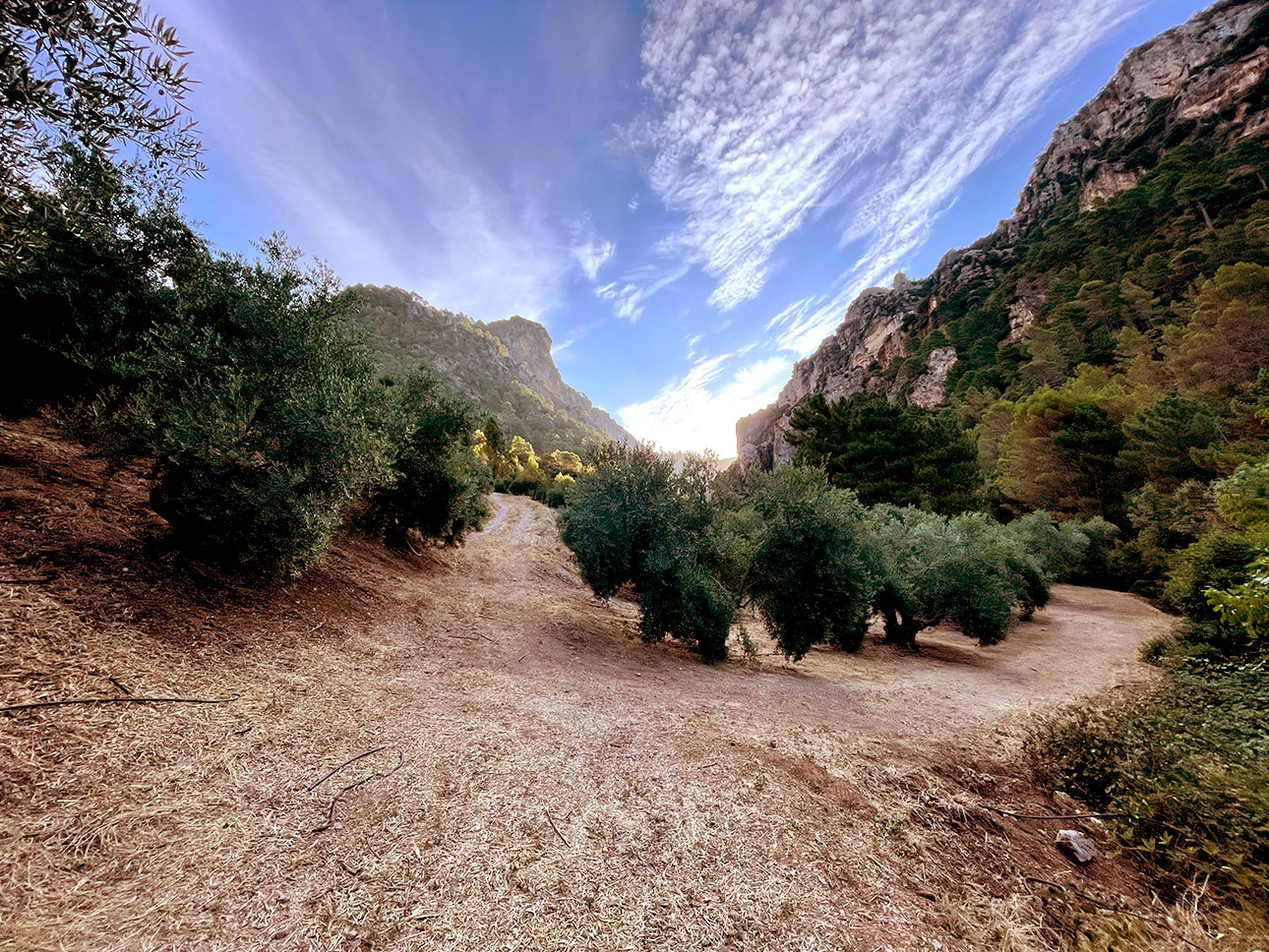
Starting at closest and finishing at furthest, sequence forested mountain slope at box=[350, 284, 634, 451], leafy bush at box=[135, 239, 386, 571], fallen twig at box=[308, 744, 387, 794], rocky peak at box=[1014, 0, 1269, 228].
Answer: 1. fallen twig at box=[308, 744, 387, 794]
2. leafy bush at box=[135, 239, 386, 571]
3. rocky peak at box=[1014, 0, 1269, 228]
4. forested mountain slope at box=[350, 284, 634, 451]

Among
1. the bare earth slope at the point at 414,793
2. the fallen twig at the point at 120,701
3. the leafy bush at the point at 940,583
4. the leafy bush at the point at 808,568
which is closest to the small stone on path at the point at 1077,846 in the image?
the bare earth slope at the point at 414,793

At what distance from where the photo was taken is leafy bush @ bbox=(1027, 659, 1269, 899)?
3549mm

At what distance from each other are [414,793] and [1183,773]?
26.1ft

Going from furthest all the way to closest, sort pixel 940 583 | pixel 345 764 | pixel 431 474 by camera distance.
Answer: pixel 940 583 < pixel 431 474 < pixel 345 764

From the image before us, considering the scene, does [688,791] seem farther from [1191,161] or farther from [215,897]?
[1191,161]

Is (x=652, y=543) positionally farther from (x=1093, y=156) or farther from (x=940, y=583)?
(x=1093, y=156)

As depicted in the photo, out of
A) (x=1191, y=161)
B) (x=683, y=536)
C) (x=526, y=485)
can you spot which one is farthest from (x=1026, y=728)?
(x=1191, y=161)

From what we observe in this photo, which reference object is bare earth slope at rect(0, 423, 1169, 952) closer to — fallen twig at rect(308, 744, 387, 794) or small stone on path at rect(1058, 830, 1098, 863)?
fallen twig at rect(308, 744, 387, 794)

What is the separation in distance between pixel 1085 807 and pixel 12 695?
11277mm

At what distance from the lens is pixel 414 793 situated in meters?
4.15

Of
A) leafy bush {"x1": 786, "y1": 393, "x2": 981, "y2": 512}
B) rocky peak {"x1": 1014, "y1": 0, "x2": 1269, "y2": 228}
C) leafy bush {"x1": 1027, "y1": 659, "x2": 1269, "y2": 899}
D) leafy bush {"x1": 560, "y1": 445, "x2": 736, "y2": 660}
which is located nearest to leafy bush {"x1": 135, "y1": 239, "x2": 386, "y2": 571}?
leafy bush {"x1": 560, "y1": 445, "x2": 736, "y2": 660}

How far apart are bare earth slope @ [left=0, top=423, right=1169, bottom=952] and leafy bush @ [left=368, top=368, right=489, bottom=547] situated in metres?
6.50

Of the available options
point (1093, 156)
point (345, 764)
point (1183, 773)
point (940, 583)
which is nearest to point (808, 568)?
point (940, 583)

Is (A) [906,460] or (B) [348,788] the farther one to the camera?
(A) [906,460]
